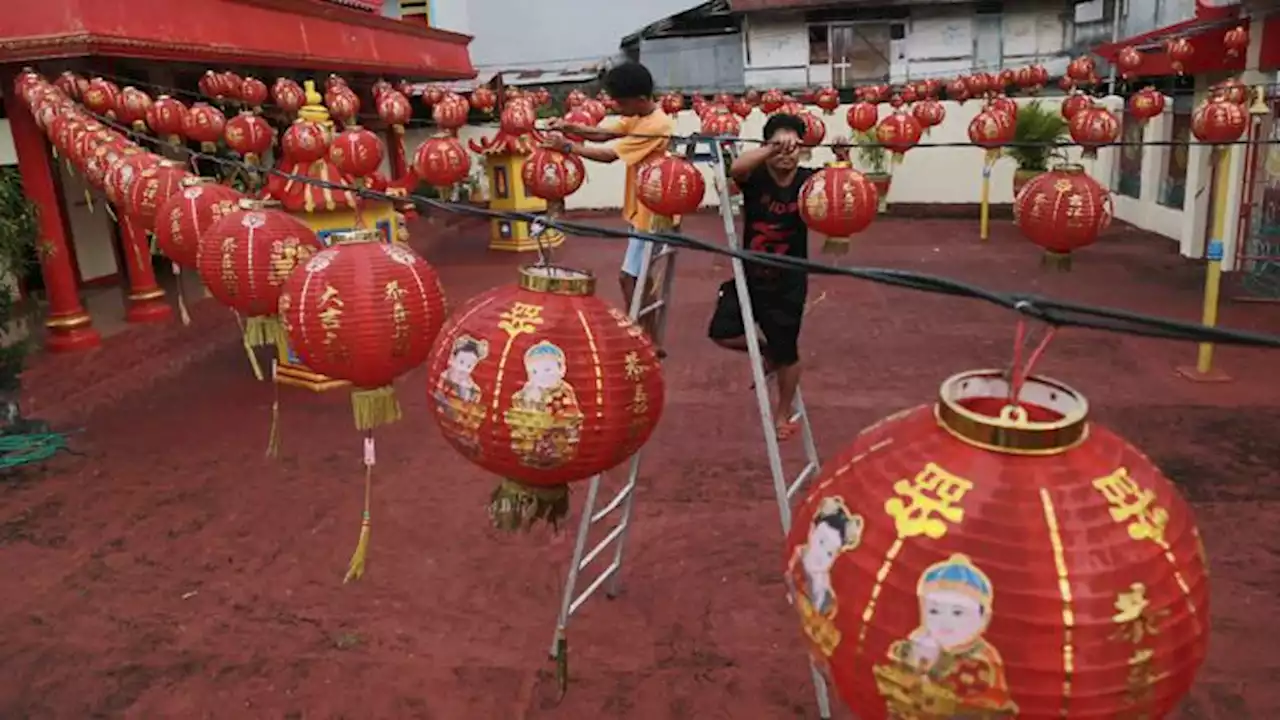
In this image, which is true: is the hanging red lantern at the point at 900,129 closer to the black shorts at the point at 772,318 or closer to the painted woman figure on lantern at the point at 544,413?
the black shorts at the point at 772,318

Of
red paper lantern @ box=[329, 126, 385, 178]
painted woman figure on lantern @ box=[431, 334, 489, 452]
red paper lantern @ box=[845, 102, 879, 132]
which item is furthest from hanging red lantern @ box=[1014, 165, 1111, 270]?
red paper lantern @ box=[845, 102, 879, 132]

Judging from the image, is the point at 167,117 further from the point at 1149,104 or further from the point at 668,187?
the point at 1149,104

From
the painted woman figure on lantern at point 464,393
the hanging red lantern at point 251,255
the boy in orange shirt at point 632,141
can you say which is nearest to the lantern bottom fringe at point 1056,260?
the boy in orange shirt at point 632,141

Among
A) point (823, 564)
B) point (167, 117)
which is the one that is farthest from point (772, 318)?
point (167, 117)

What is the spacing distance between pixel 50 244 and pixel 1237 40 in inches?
481

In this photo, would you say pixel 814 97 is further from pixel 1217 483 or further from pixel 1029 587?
pixel 1029 587

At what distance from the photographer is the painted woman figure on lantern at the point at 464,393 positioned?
2.60m

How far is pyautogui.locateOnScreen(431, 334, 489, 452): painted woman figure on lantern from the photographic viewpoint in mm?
2596

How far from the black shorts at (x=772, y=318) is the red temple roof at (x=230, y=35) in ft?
19.6

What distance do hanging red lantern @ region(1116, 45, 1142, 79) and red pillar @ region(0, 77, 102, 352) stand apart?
539 inches

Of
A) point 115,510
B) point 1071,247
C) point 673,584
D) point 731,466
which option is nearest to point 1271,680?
point 1071,247

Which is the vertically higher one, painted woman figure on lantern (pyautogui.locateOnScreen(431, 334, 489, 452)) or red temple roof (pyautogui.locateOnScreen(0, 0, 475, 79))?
red temple roof (pyautogui.locateOnScreen(0, 0, 475, 79))

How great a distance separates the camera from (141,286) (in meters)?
9.78

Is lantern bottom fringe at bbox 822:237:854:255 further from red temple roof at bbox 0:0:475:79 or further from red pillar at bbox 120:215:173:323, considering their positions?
red pillar at bbox 120:215:173:323
